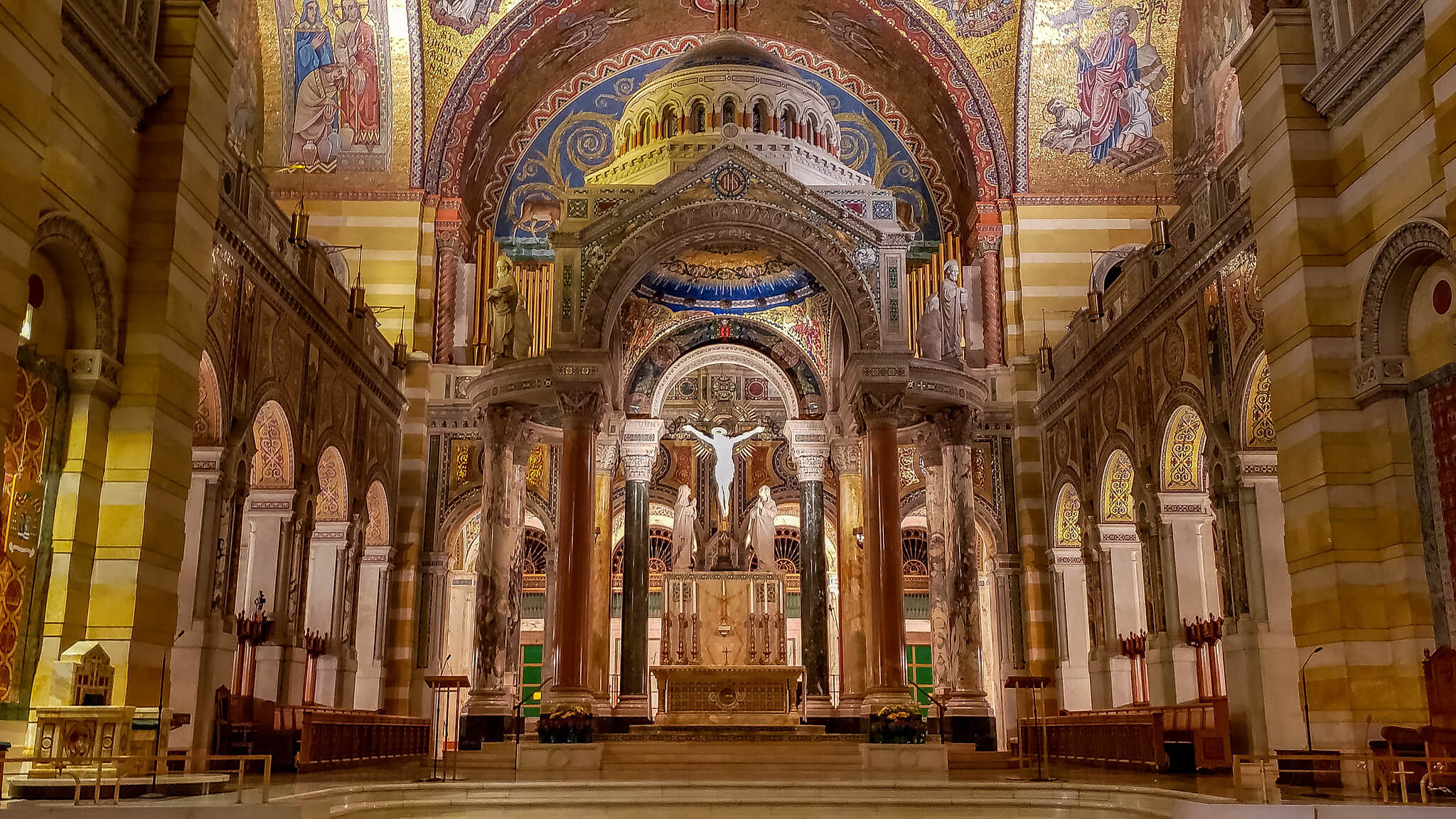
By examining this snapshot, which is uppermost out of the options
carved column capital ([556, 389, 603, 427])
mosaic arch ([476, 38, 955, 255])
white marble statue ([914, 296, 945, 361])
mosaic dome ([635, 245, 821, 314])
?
mosaic arch ([476, 38, 955, 255])

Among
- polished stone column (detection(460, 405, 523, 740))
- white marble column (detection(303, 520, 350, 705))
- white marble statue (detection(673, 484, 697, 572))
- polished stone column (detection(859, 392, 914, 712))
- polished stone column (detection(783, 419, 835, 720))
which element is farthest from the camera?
white marble statue (detection(673, 484, 697, 572))

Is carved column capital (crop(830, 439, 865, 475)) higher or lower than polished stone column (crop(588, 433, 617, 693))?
higher

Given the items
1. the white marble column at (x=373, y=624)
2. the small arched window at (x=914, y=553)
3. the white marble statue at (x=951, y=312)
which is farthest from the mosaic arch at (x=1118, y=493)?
the white marble column at (x=373, y=624)

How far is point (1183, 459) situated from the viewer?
19000 mm

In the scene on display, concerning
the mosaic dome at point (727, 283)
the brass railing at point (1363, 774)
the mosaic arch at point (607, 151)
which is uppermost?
the mosaic arch at point (607, 151)

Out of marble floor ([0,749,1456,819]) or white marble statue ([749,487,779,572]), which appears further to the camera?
white marble statue ([749,487,779,572])

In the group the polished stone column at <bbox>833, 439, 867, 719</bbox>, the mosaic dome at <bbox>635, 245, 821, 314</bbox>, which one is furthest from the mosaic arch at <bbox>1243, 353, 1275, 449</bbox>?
the mosaic dome at <bbox>635, 245, 821, 314</bbox>

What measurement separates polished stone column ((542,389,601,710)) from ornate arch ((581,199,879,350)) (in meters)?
1.49

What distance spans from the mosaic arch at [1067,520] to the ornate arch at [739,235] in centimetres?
648

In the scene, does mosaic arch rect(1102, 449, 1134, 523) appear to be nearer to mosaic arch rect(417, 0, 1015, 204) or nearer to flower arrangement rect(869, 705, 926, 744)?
flower arrangement rect(869, 705, 926, 744)

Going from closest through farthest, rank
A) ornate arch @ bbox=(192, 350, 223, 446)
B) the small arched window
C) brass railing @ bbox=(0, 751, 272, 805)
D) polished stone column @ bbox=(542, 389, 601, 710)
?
brass railing @ bbox=(0, 751, 272, 805)
ornate arch @ bbox=(192, 350, 223, 446)
polished stone column @ bbox=(542, 389, 601, 710)
the small arched window

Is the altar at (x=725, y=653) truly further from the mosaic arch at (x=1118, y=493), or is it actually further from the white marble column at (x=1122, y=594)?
the mosaic arch at (x=1118, y=493)

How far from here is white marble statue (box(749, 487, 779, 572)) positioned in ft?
80.2

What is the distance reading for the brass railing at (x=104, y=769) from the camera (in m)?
9.58
